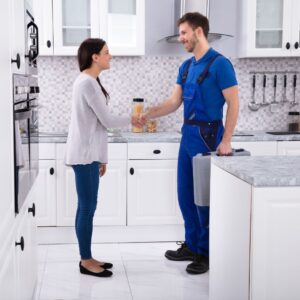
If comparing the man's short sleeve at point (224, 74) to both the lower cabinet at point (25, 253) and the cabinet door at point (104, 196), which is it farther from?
the lower cabinet at point (25, 253)

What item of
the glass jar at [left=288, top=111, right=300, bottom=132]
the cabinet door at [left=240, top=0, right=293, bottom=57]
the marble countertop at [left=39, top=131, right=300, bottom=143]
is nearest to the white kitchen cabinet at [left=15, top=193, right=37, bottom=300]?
the marble countertop at [left=39, top=131, right=300, bottom=143]

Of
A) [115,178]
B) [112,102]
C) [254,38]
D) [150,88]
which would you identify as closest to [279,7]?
[254,38]

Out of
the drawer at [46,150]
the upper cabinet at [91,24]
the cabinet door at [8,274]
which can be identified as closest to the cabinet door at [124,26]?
the upper cabinet at [91,24]

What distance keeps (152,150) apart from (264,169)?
1.91 m

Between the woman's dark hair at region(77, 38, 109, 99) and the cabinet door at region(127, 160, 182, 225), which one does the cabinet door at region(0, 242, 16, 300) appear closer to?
the woman's dark hair at region(77, 38, 109, 99)

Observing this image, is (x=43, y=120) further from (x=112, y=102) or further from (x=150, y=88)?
(x=150, y=88)

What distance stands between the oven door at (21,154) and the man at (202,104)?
1.34 m

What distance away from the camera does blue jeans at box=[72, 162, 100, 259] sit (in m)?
3.19

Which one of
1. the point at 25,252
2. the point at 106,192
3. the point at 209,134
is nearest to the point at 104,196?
the point at 106,192

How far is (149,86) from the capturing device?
462cm

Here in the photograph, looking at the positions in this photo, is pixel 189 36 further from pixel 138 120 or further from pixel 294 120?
pixel 294 120

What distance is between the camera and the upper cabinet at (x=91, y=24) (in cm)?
411

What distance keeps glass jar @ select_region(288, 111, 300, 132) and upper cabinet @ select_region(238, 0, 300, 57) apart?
0.53m

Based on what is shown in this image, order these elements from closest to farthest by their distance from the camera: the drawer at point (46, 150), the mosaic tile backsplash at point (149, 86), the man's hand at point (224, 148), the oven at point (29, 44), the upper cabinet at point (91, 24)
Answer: the oven at point (29, 44) < the man's hand at point (224, 148) < the drawer at point (46, 150) < the upper cabinet at point (91, 24) < the mosaic tile backsplash at point (149, 86)
